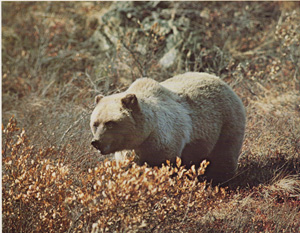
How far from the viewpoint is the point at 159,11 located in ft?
32.9

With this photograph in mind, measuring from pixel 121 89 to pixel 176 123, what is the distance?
Result: 326 cm

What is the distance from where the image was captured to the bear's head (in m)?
3.92

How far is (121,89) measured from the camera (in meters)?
7.60

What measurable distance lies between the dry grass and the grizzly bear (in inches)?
10.9

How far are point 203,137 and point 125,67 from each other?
382 centimetres

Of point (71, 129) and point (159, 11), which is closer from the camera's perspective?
point (71, 129)

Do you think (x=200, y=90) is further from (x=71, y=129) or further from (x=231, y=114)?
(x=71, y=129)

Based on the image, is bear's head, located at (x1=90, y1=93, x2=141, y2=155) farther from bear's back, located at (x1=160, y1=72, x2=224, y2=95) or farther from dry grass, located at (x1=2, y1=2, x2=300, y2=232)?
bear's back, located at (x1=160, y1=72, x2=224, y2=95)

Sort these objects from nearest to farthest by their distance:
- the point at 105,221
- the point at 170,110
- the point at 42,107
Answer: the point at 105,221
the point at 170,110
the point at 42,107

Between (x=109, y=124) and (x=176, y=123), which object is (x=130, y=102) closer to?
(x=109, y=124)

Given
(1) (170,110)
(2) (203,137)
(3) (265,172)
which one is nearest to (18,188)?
(1) (170,110)

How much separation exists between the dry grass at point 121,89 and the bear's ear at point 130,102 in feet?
1.99

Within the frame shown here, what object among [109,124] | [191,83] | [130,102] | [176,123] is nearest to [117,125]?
[109,124]

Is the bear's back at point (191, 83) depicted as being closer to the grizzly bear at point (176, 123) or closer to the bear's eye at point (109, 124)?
the grizzly bear at point (176, 123)
